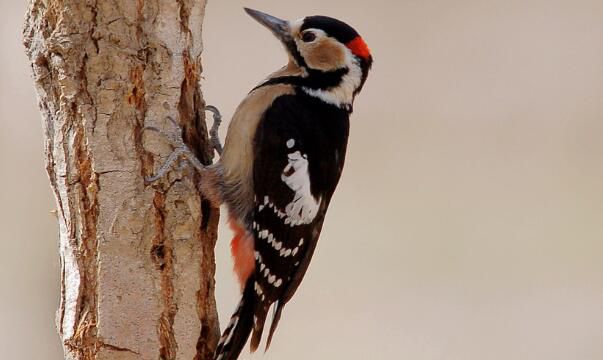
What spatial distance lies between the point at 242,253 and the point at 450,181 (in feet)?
9.98

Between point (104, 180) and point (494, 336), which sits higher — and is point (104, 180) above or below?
above

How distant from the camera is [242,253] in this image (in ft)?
9.78

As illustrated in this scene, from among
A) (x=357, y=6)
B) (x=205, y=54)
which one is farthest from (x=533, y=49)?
(x=205, y=54)

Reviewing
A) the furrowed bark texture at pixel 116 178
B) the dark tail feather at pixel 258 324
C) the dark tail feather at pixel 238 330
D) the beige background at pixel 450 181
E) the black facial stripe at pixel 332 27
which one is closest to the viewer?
the furrowed bark texture at pixel 116 178

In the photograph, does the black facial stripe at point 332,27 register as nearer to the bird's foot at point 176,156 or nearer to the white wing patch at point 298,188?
the white wing patch at point 298,188

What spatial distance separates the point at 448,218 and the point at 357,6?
5.03 ft

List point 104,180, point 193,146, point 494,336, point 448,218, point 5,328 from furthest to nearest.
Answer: point 448,218
point 494,336
point 5,328
point 193,146
point 104,180

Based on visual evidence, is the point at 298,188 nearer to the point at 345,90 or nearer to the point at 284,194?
the point at 284,194

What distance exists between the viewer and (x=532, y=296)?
17.8ft

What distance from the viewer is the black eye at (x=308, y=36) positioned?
10.2 ft

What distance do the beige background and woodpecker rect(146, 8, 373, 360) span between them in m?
1.85

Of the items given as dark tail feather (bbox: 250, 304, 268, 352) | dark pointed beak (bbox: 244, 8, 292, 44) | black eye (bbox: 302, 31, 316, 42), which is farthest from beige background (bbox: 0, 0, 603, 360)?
dark tail feather (bbox: 250, 304, 268, 352)

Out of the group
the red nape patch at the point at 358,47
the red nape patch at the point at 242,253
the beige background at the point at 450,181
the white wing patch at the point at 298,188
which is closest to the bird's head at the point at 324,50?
the red nape patch at the point at 358,47

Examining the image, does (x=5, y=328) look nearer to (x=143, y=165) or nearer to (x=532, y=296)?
(x=143, y=165)
